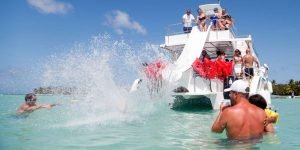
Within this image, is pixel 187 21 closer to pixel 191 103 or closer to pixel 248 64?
pixel 191 103

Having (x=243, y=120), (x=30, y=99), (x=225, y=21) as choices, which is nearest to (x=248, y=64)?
(x=225, y=21)

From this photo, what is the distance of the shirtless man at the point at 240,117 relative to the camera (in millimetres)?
5395

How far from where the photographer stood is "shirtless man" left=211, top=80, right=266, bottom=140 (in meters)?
5.39

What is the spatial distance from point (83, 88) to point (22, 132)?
12.1 feet

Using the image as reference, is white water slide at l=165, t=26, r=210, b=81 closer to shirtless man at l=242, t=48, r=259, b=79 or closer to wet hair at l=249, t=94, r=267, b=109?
shirtless man at l=242, t=48, r=259, b=79

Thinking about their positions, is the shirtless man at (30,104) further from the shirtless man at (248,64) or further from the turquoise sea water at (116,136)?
the shirtless man at (248,64)

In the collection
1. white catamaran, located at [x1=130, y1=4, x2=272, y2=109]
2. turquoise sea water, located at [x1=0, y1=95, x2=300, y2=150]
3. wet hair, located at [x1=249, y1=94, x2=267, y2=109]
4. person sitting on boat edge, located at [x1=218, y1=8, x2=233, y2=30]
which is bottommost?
turquoise sea water, located at [x1=0, y1=95, x2=300, y2=150]

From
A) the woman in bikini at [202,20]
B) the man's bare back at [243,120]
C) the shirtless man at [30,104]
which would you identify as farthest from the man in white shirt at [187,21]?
the man's bare back at [243,120]

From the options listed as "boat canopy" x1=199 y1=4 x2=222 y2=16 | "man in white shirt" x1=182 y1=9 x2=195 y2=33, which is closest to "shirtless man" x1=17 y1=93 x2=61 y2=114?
"man in white shirt" x1=182 y1=9 x2=195 y2=33

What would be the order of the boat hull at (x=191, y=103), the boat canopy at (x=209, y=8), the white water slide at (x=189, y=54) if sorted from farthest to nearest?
the boat canopy at (x=209, y=8), the boat hull at (x=191, y=103), the white water slide at (x=189, y=54)

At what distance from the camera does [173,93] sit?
14.0 meters

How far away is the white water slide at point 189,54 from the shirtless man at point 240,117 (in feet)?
28.5

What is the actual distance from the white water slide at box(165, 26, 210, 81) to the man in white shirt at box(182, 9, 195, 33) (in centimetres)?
120

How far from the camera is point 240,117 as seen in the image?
17.6 ft
